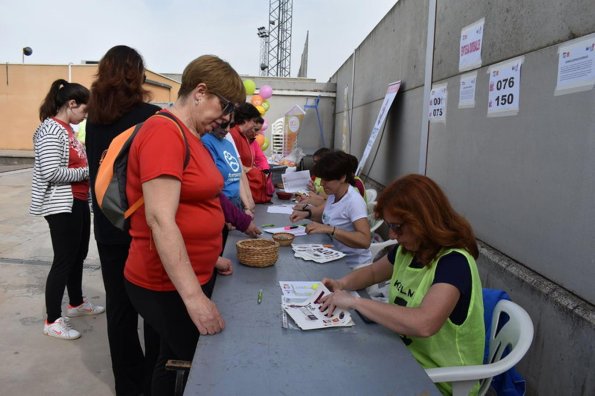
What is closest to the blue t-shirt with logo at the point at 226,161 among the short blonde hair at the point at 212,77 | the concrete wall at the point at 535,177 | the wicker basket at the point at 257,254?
the wicker basket at the point at 257,254

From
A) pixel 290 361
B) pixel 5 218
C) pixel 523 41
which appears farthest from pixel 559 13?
pixel 5 218

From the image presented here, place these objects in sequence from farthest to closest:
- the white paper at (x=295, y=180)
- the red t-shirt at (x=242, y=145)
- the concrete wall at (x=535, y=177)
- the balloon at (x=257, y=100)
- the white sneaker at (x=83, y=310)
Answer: the balloon at (x=257, y=100)
the white paper at (x=295, y=180)
the red t-shirt at (x=242, y=145)
the white sneaker at (x=83, y=310)
the concrete wall at (x=535, y=177)

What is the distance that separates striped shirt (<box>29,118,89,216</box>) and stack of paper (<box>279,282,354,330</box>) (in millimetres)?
1779

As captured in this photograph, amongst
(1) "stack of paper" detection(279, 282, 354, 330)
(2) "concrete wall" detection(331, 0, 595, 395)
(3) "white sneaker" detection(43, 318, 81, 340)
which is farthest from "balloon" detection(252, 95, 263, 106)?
(1) "stack of paper" detection(279, 282, 354, 330)

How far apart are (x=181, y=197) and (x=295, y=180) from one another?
2913 millimetres

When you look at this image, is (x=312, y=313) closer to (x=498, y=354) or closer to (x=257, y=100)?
(x=498, y=354)

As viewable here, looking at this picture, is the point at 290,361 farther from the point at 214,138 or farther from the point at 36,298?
the point at 36,298

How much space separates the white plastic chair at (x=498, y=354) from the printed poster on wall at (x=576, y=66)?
99 cm

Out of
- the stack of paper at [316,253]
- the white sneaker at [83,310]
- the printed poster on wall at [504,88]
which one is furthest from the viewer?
the white sneaker at [83,310]

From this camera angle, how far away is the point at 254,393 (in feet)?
3.57

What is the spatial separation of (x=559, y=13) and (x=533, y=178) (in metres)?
0.78

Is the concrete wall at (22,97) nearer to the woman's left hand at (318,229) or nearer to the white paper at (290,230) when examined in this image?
the white paper at (290,230)

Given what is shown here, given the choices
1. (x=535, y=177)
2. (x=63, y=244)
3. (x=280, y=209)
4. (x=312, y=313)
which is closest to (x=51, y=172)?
(x=63, y=244)

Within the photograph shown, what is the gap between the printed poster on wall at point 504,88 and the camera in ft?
7.83
